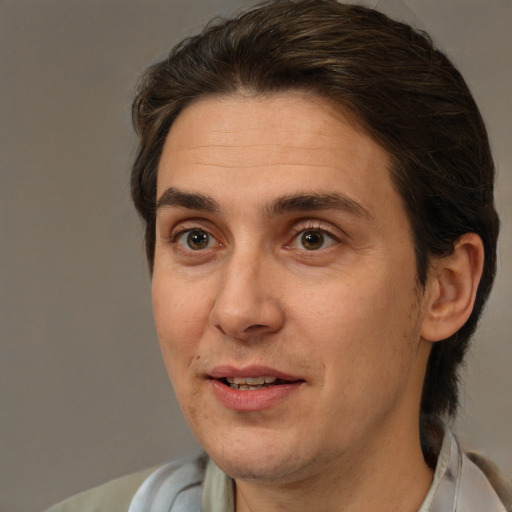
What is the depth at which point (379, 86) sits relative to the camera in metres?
2.16

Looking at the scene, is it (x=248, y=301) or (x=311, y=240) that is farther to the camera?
(x=311, y=240)

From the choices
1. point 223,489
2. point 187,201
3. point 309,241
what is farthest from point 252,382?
point 223,489

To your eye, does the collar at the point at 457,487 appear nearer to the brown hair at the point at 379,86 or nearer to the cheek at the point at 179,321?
the brown hair at the point at 379,86

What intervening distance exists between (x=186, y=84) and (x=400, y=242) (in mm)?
673

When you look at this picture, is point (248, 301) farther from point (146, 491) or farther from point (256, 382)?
point (146, 491)

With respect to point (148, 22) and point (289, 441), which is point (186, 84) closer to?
point (148, 22)

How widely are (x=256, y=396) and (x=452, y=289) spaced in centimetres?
61

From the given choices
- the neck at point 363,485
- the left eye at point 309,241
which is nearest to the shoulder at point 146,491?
the neck at point 363,485

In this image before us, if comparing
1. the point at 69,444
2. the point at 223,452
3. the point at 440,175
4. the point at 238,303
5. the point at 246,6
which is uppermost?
the point at 246,6

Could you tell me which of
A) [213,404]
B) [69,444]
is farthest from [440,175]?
[69,444]

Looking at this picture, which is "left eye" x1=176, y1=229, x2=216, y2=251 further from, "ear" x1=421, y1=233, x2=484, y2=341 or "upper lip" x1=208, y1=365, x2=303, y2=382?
"ear" x1=421, y1=233, x2=484, y2=341

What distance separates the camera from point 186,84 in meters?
2.32

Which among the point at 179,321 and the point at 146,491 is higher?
the point at 179,321

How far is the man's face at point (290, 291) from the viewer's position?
6.77 feet
